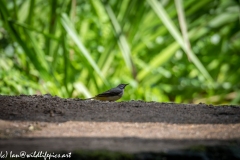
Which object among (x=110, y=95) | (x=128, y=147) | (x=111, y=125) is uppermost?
(x=110, y=95)

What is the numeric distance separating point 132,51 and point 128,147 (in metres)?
4.21

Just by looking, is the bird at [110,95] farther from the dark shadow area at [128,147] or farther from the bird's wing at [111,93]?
the dark shadow area at [128,147]

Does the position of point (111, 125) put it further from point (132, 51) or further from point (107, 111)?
point (132, 51)

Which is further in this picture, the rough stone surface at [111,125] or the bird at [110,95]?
the bird at [110,95]

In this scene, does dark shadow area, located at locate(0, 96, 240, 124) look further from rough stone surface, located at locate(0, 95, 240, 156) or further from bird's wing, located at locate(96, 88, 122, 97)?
bird's wing, located at locate(96, 88, 122, 97)

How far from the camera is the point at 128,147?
9.87ft

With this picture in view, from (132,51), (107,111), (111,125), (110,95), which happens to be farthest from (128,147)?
(132,51)

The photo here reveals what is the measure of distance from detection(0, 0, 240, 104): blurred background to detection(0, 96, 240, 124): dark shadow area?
65.1 inches

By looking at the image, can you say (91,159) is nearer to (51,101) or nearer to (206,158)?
(206,158)

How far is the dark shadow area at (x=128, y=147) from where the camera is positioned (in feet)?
9.52

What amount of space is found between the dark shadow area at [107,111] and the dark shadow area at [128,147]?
58 cm

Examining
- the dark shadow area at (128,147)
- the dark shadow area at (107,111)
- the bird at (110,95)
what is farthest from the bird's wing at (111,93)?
the dark shadow area at (128,147)

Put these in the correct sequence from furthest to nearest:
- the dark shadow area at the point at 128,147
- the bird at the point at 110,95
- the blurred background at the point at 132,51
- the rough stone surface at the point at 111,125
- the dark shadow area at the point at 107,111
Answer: the blurred background at the point at 132,51
the bird at the point at 110,95
the dark shadow area at the point at 107,111
the rough stone surface at the point at 111,125
the dark shadow area at the point at 128,147

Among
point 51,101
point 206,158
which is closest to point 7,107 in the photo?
point 51,101
